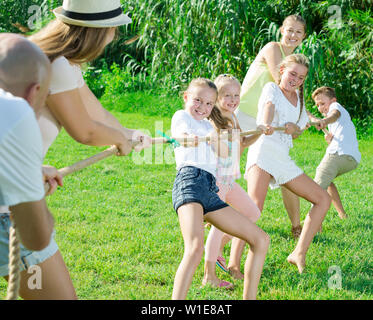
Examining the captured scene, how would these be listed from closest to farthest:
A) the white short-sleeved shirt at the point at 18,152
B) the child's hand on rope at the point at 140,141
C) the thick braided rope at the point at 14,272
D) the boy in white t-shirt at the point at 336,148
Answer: the white short-sleeved shirt at the point at 18,152, the thick braided rope at the point at 14,272, the child's hand on rope at the point at 140,141, the boy in white t-shirt at the point at 336,148

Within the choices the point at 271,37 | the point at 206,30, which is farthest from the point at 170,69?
the point at 271,37

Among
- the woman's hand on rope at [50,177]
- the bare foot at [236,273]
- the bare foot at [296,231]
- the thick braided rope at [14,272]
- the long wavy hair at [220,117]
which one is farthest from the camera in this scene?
the bare foot at [296,231]

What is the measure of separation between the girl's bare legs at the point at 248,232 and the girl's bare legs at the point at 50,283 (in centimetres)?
99

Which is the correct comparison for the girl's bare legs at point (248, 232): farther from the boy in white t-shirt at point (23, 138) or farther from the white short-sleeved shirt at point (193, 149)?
the boy in white t-shirt at point (23, 138)

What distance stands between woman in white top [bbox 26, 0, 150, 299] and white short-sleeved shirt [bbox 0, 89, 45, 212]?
2.23 feet

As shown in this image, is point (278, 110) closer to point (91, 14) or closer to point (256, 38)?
point (91, 14)

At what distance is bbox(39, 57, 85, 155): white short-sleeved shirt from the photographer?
1993 millimetres

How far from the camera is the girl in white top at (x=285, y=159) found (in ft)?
12.0

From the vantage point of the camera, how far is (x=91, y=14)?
7.06 ft

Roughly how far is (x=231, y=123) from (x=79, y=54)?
1536mm

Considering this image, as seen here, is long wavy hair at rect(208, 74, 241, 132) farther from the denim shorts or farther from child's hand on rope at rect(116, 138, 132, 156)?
the denim shorts

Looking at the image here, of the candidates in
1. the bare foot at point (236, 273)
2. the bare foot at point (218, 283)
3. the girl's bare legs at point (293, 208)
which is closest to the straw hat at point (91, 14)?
the bare foot at point (218, 283)

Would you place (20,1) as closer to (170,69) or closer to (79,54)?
(170,69)
